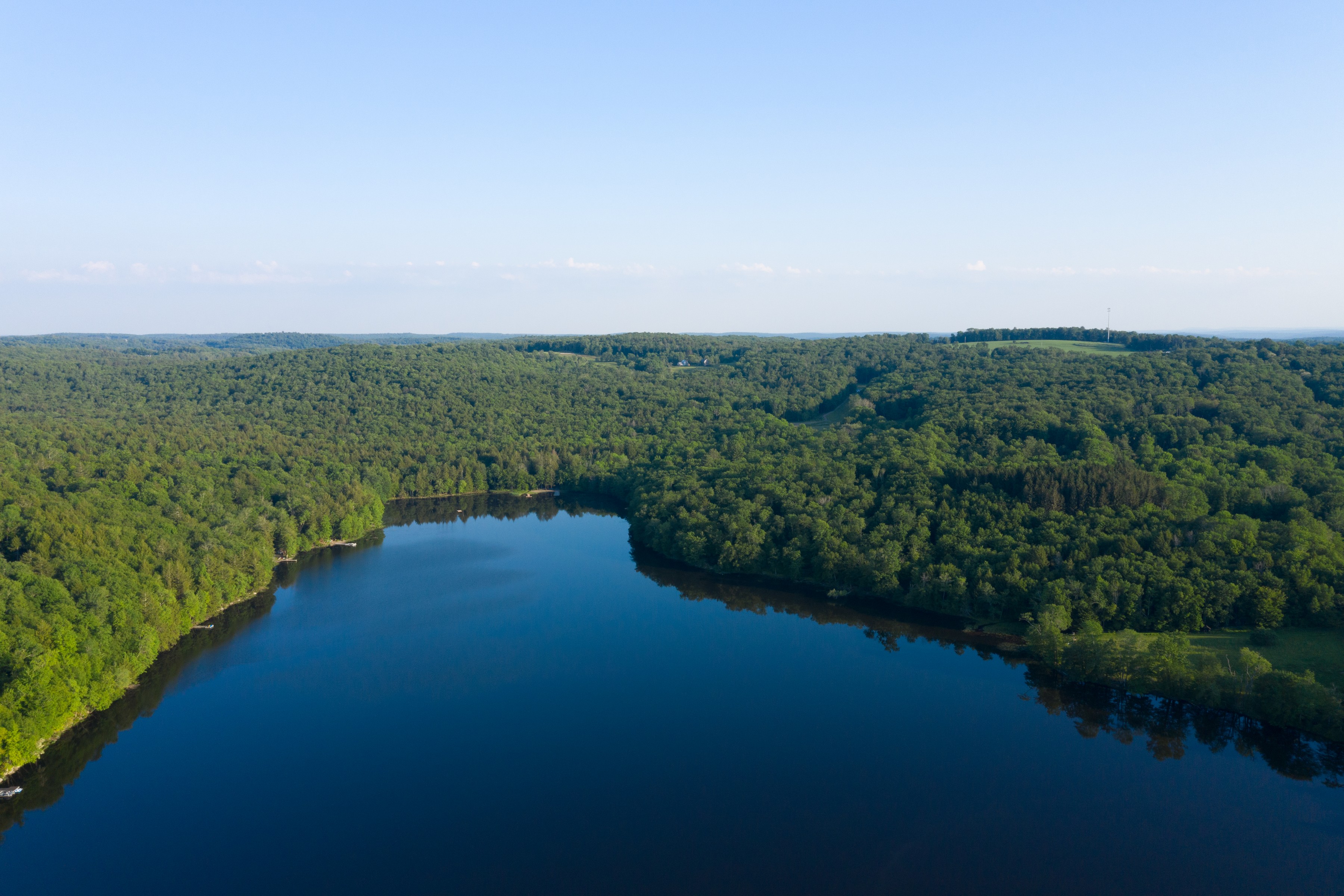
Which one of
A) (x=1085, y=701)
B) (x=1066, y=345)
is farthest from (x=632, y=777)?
(x=1066, y=345)

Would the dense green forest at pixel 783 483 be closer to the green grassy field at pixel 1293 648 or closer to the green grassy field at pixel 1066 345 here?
the green grassy field at pixel 1293 648

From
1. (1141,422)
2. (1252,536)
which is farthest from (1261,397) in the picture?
(1252,536)

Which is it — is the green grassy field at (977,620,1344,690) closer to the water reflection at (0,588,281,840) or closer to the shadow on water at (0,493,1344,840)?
the shadow on water at (0,493,1344,840)

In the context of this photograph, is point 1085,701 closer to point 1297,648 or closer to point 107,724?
point 1297,648

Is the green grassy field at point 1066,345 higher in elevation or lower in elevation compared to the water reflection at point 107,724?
higher

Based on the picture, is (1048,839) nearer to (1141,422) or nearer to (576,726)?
(576,726)

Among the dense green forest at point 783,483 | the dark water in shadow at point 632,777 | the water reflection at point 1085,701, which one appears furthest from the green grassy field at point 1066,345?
the dark water in shadow at point 632,777
